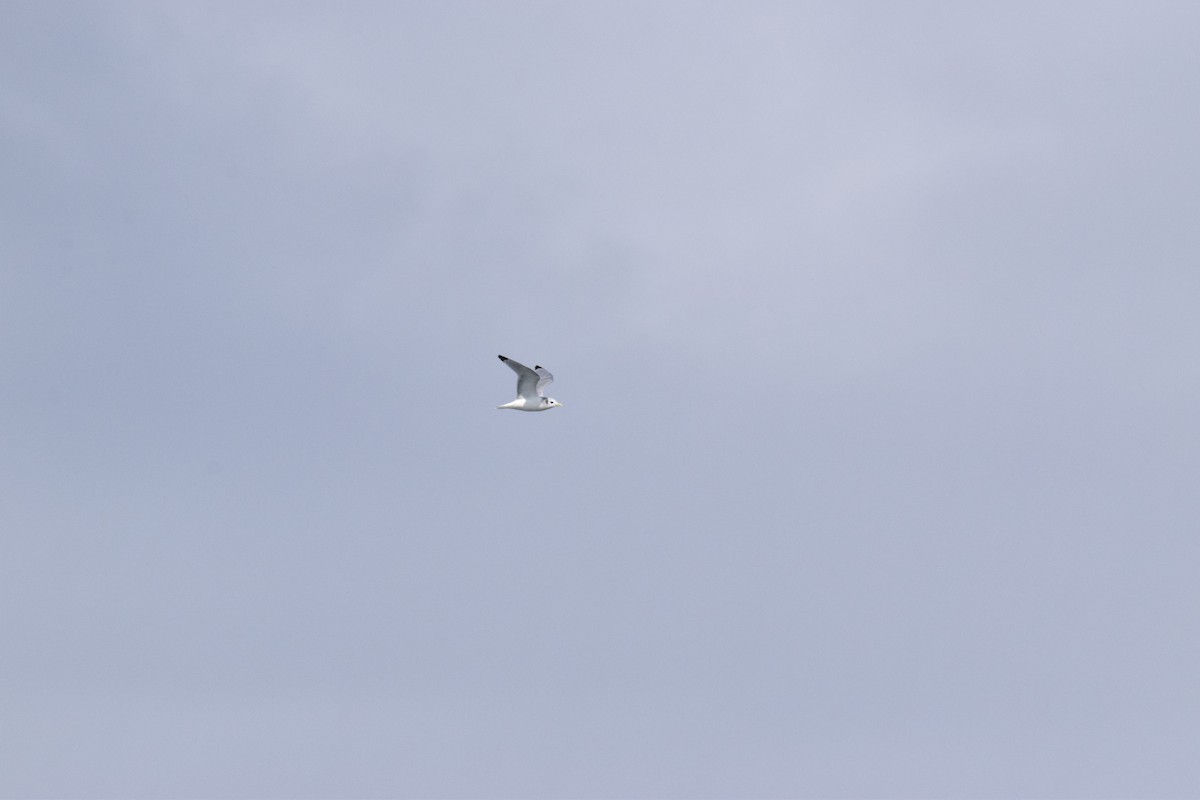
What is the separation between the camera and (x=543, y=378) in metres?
169

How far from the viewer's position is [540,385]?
556ft

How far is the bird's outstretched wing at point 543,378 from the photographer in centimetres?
16749

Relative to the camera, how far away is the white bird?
167375 mm

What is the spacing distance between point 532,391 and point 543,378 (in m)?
1.92

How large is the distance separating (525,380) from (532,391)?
6.00ft

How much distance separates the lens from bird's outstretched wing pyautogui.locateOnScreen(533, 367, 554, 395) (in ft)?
549

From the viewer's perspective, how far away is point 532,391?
169750 millimetres

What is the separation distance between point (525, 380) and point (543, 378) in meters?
1.75

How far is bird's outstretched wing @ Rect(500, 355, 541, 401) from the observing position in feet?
539

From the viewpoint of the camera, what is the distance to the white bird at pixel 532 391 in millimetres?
167375

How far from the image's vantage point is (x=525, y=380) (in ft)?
552
